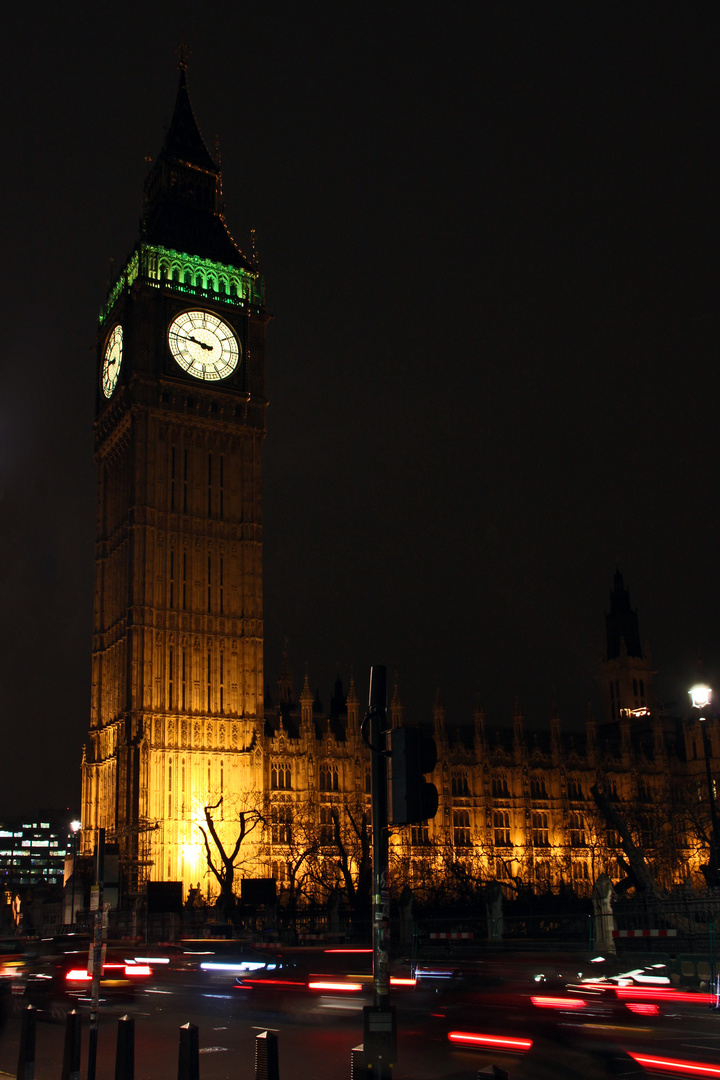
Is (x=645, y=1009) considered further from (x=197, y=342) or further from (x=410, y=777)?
(x=197, y=342)

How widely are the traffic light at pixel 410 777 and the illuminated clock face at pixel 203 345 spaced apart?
72.7 meters

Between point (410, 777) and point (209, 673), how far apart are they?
66786 millimetres

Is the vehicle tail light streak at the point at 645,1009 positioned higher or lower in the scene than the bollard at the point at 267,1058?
lower

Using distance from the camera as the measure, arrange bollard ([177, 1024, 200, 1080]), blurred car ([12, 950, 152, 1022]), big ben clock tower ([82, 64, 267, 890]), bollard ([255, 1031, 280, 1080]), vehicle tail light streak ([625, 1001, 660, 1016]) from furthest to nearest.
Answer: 1. big ben clock tower ([82, 64, 267, 890])
2. blurred car ([12, 950, 152, 1022])
3. vehicle tail light streak ([625, 1001, 660, 1016])
4. bollard ([177, 1024, 200, 1080])
5. bollard ([255, 1031, 280, 1080])

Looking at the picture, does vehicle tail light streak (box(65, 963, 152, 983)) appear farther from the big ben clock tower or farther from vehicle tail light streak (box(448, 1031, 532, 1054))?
the big ben clock tower

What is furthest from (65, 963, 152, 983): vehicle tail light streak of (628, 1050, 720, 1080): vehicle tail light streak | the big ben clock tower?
the big ben clock tower

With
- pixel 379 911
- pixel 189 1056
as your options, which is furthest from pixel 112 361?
pixel 379 911

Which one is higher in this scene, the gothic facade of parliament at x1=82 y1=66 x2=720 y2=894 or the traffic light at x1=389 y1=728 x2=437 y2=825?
the gothic facade of parliament at x1=82 y1=66 x2=720 y2=894

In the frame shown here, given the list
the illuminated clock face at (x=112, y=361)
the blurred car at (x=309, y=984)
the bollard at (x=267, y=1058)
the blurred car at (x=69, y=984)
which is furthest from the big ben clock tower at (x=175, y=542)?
the bollard at (x=267, y=1058)

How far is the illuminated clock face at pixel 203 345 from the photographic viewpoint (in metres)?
80.6

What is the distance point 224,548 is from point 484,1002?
64.2 m

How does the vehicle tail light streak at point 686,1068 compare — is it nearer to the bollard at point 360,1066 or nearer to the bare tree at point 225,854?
the bollard at point 360,1066

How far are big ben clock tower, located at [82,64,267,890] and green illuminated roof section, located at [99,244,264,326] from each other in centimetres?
11

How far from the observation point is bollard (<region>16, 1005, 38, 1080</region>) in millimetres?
12570
